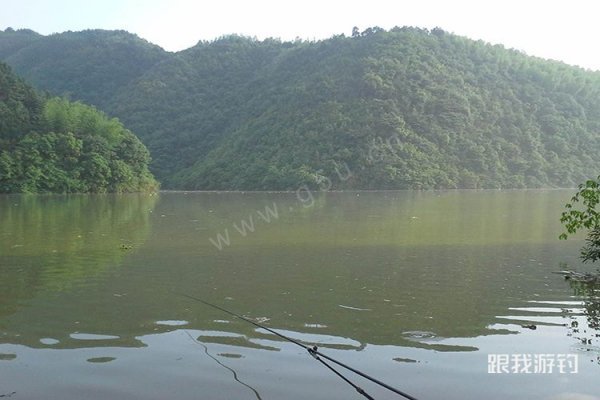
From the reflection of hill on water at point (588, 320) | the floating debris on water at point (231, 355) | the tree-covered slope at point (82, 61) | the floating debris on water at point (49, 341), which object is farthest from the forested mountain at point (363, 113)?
the floating debris on water at point (231, 355)

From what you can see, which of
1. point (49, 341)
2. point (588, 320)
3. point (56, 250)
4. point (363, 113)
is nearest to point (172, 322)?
point (49, 341)

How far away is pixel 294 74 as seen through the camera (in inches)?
3489

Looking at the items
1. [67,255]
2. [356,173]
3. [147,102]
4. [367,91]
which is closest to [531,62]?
[367,91]

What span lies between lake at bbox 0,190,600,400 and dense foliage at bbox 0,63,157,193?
127 feet

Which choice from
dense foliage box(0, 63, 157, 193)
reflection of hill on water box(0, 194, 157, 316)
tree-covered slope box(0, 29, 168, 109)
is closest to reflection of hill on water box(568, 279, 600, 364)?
reflection of hill on water box(0, 194, 157, 316)

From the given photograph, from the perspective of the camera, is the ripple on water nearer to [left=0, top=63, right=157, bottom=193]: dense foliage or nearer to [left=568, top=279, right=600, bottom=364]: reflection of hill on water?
[left=568, top=279, right=600, bottom=364]: reflection of hill on water

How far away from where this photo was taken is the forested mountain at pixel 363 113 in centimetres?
6812

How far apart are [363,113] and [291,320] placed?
65215 millimetres

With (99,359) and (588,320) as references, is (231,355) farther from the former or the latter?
(588,320)

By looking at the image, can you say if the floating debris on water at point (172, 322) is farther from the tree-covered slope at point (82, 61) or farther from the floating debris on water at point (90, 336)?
the tree-covered slope at point (82, 61)

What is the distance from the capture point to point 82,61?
100750 millimetres

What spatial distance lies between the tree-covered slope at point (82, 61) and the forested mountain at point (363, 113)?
0.44 metres

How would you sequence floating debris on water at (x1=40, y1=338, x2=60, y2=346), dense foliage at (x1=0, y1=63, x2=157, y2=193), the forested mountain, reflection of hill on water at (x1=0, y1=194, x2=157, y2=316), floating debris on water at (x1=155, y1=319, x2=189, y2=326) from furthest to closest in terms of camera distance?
the forested mountain, dense foliage at (x1=0, y1=63, x2=157, y2=193), reflection of hill on water at (x1=0, y1=194, x2=157, y2=316), floating debris on water at (x1=155, y1=319, x2=189, y2=326), floating debris on water at (x1=40, y1=338, x2=60, y2=346)

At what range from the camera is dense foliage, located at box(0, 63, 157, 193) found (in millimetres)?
49625
